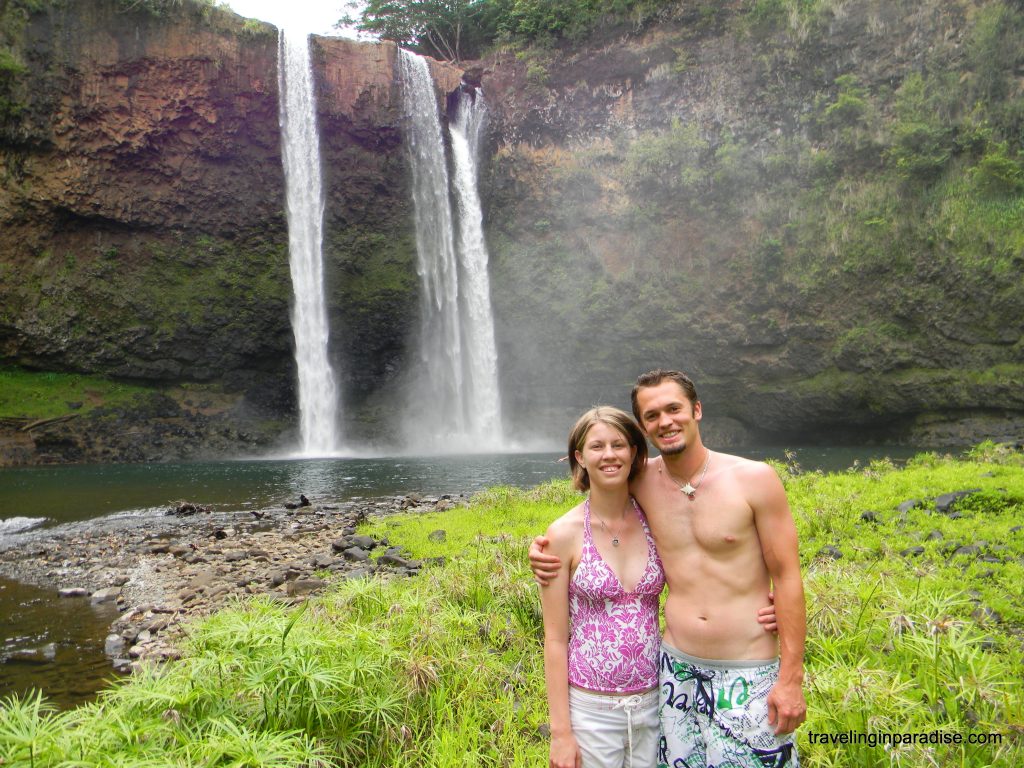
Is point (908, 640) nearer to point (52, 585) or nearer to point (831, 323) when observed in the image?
point (52, 585)

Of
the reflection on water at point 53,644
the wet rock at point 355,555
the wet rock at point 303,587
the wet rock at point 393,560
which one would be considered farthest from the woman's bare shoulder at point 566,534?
the wet rock at point 355,555

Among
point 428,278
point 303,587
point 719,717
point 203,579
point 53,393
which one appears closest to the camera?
point 719,717

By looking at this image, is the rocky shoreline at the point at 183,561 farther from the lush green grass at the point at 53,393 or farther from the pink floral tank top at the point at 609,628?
the lush green grass at the point at 53,393

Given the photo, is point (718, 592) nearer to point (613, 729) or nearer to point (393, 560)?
point (613, 729)

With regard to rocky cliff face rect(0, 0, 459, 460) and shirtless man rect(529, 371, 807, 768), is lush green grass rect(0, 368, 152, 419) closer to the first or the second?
rocky cliff face rect(0, 0, 459, 460)

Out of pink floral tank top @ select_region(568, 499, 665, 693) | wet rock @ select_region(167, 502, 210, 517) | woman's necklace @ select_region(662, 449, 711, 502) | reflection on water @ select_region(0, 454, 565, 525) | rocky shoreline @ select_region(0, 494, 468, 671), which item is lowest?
reflection on water @ select_region(0, 454, 565, 525)

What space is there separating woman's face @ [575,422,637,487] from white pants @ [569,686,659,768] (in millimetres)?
816

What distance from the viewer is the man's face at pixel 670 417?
8.47ft

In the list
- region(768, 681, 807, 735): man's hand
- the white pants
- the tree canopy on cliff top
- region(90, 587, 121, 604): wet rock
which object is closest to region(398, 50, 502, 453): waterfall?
Answer: the tree canopy on cliff top

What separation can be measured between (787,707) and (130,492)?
18.5 m

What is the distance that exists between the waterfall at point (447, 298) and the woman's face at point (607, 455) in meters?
27.8

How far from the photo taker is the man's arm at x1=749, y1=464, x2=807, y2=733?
7.48 feet

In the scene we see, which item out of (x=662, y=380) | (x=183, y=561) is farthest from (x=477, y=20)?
(x=662, y=380)

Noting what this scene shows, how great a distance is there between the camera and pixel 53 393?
26359 mm
